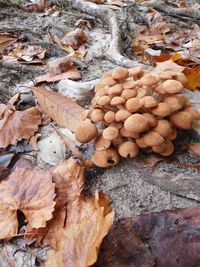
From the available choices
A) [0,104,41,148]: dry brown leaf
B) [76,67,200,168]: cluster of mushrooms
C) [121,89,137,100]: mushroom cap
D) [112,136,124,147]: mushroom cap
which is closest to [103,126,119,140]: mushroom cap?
[76,67,200,168]: cluster of mushrooms

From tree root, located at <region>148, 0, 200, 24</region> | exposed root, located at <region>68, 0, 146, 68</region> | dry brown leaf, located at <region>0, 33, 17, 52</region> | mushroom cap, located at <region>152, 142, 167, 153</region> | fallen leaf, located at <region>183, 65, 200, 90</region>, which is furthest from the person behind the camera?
tree root, located at <region>148, 0, 200, 24</region>

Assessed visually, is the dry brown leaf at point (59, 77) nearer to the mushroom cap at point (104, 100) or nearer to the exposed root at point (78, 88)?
the exposed root at point (78, 88)

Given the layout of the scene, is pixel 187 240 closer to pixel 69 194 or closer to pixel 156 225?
pixel 156 225

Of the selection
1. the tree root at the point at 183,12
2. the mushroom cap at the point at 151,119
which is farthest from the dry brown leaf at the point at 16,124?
the tree root at the point at 183,12

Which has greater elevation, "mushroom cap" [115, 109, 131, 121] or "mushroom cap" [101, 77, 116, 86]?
"mushroom cap" [101, 77, 116, 86]

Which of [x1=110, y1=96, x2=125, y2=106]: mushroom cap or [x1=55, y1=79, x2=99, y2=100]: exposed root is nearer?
[x1=110, y1=96, x2=125, y2=106]: mushroom cap

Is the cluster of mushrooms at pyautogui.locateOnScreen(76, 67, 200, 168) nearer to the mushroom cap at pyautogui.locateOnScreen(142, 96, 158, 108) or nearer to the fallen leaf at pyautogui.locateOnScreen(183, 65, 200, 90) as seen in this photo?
the mushroom cap at pyautogui.locateOnScreen(142, 96, 158, 108)
